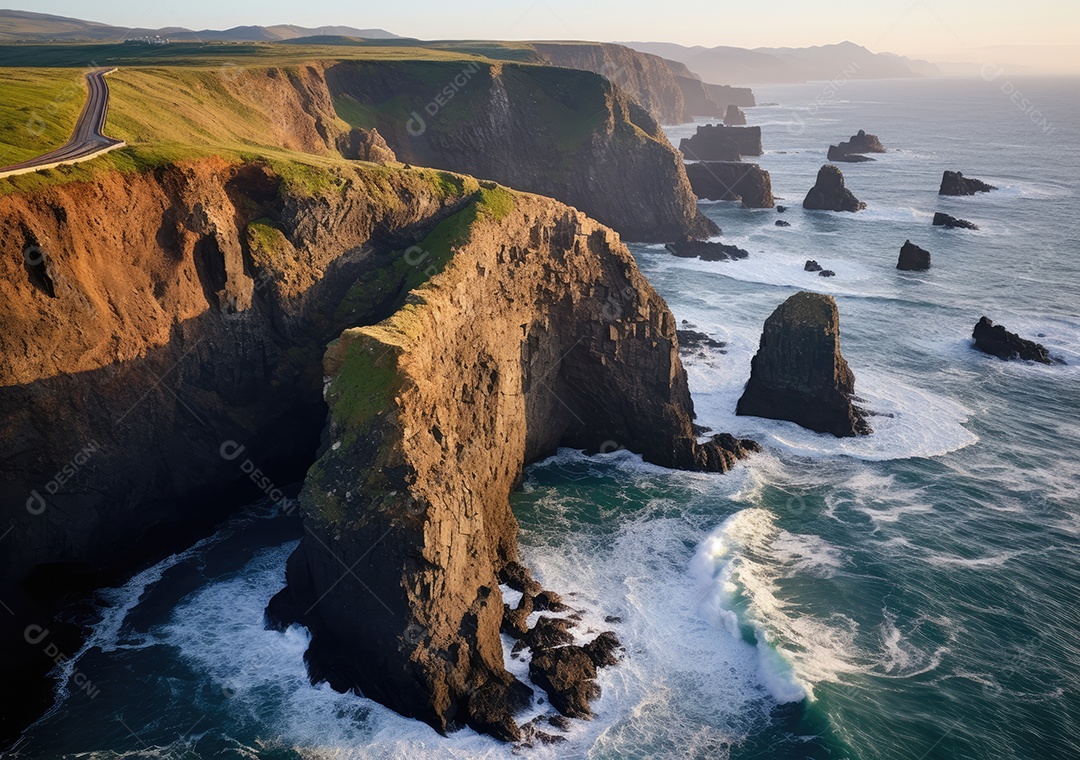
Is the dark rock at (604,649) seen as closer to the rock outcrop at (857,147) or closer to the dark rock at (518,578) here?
the dark rock at (518,578)

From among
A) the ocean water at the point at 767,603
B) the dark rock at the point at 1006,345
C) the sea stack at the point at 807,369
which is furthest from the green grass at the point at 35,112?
the dark rock at the point at 1006,345

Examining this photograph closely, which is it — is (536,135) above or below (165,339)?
above

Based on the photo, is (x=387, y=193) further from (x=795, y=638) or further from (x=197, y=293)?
(x=795, y=638)

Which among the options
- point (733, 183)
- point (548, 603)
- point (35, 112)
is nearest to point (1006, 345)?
point (548, 603)

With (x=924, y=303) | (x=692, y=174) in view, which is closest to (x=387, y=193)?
(x=924, y=303)

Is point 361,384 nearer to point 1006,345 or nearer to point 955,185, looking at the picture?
point 1006,345

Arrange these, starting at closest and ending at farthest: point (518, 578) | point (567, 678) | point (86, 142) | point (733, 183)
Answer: point (567, 678)
point (518, 578)
point (86, 142)
point (733, 183)
